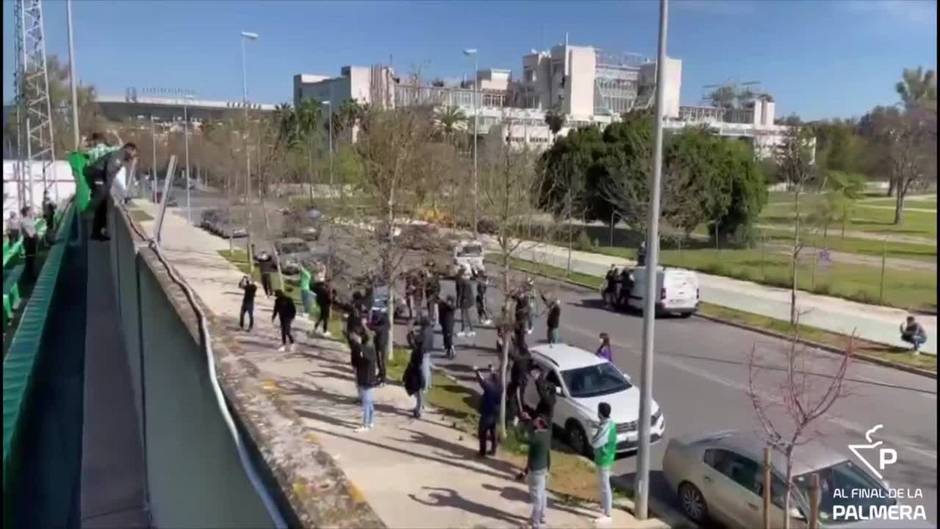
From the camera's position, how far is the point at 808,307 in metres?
A: 21.2

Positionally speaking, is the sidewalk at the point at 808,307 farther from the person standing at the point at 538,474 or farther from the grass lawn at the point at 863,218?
the person standing at the point at 538,474

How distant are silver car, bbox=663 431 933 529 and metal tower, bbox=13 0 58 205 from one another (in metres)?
18.2

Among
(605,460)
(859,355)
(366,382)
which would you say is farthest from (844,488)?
(859,355)

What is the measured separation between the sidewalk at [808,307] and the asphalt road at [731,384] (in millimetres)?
1288

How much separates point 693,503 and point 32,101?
2659 cm

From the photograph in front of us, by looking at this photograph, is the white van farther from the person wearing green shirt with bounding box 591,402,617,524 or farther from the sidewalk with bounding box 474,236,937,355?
the person wearing green shirt with bounding box 591,402,617,524

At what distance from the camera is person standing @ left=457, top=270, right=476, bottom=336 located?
18953 mm

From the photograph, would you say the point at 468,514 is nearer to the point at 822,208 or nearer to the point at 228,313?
the point at 228,313

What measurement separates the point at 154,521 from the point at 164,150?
59.5m

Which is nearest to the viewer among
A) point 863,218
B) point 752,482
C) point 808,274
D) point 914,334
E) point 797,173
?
point 752,482

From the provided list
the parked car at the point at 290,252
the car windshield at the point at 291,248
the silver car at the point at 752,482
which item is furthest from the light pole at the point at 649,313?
the car windshield at the point at 291,248

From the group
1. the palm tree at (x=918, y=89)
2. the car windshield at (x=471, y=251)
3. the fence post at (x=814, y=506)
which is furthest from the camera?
the car windshield at (x=471, y=251)

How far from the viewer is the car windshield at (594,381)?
1168 centimetres

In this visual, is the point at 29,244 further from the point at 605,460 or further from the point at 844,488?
the point at 844,488
